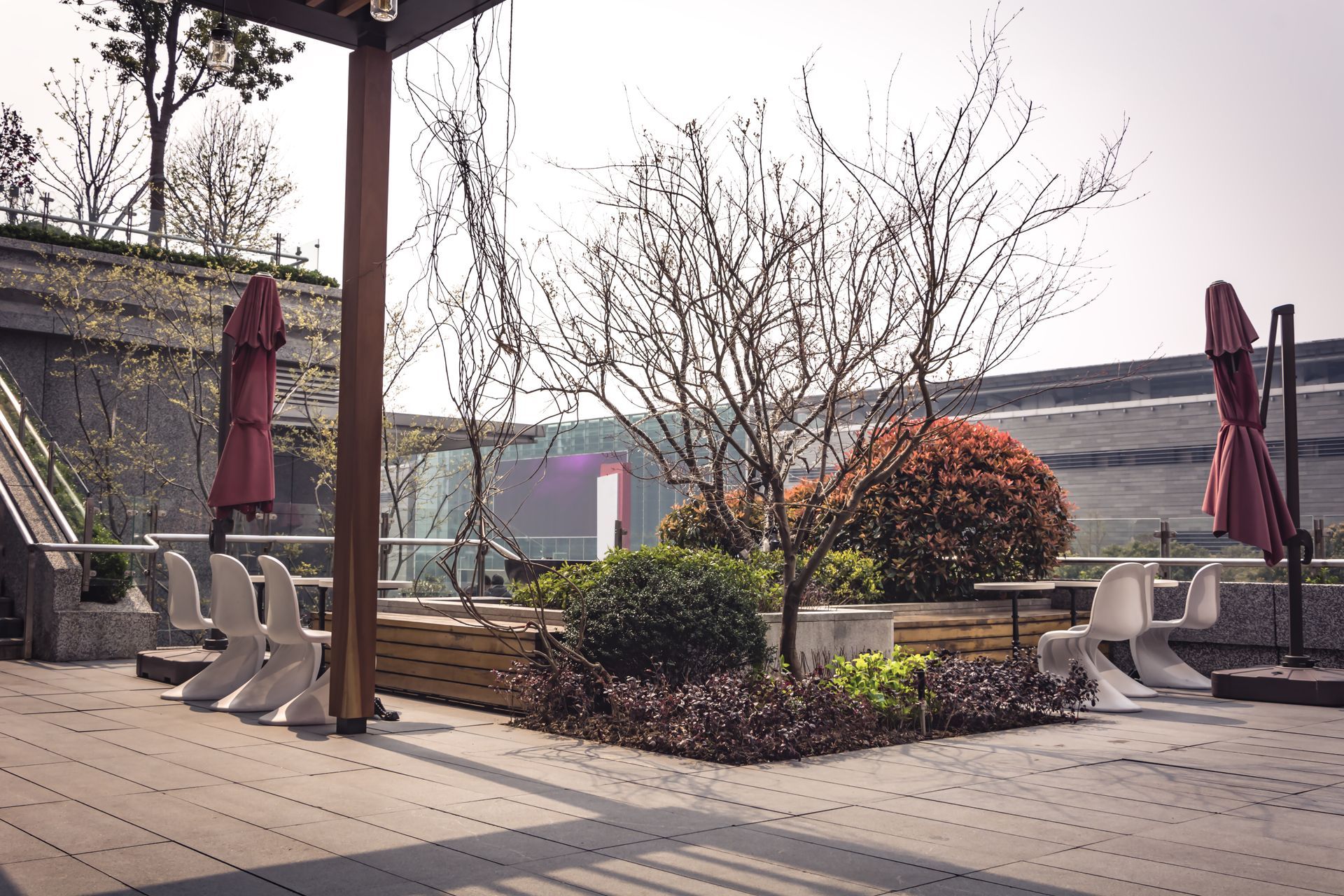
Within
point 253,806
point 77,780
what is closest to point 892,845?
point 253,806

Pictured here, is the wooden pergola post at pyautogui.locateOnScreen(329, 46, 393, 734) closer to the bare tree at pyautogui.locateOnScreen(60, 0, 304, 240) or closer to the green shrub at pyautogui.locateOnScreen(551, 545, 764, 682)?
the green shrub at pyautogui.locateOnScreen(551, 545, 764, 682)

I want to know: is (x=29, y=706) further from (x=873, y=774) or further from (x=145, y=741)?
(x=873, y=774)

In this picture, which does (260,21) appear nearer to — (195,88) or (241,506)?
(241,506)

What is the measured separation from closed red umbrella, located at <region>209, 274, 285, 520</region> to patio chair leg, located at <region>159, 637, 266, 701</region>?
0.99 metres

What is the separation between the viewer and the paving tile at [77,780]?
4621 millimetres

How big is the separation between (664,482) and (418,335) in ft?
35.2

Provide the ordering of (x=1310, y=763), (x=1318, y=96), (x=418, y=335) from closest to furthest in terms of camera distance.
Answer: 1. (x=1310, y=763)
2. (x=418, y=335)
3. (x=1318, y=96)

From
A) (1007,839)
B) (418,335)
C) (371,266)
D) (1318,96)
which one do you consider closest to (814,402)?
(371,266)

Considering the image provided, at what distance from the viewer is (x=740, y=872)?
3.59m

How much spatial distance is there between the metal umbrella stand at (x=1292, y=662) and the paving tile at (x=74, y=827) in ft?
24.6

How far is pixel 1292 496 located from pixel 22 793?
8017 mm

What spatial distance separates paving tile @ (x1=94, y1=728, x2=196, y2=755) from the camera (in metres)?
5.73

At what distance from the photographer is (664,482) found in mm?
8141

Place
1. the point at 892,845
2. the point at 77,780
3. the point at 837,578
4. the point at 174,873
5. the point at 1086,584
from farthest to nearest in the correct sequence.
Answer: the point at 837,578
the point at 1086,584
the point at 77,780
the point at 892,845
the point at 174,873
